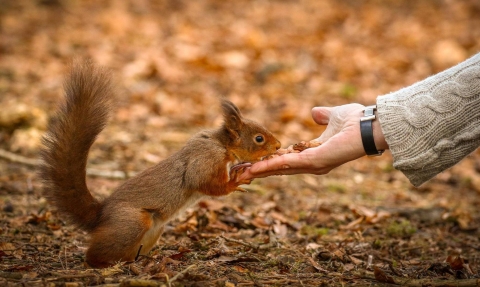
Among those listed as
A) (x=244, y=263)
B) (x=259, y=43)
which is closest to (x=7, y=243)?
(x=244, y=263)

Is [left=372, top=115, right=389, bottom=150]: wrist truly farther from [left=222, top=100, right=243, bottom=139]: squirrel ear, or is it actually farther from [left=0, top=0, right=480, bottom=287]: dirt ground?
[left=222, top=100, right=243, bottom=139]: squirrel ear

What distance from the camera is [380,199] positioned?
4.70 meters

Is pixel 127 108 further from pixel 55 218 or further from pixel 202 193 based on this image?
pixel 202 193

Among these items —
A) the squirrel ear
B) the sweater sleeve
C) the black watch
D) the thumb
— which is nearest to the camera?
the sweater sleeve

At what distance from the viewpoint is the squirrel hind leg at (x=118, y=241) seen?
2793 millimetres

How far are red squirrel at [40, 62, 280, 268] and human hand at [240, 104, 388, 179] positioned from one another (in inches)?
13.6

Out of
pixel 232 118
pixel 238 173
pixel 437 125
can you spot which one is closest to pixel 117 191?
pixel 238 173

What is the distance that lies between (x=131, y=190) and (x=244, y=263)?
29.2 inches

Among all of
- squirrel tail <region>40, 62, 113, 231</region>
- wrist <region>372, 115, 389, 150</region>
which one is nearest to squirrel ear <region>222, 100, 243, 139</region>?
squirrel tail <region>40, 62, 113, 231</region>

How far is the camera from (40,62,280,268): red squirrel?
2814mm

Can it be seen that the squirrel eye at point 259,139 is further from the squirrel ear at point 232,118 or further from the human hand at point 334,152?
the human hand at point 334,152

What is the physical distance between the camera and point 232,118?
3.34m

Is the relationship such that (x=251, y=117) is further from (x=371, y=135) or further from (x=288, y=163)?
(x=371, y=135)

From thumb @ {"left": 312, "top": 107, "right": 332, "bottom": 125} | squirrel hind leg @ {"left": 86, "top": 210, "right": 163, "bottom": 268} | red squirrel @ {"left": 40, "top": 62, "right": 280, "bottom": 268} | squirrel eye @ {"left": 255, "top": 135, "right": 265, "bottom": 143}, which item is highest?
thumb @ {"left": 312, "top": 107, "right": 332, "bottom": 125}
